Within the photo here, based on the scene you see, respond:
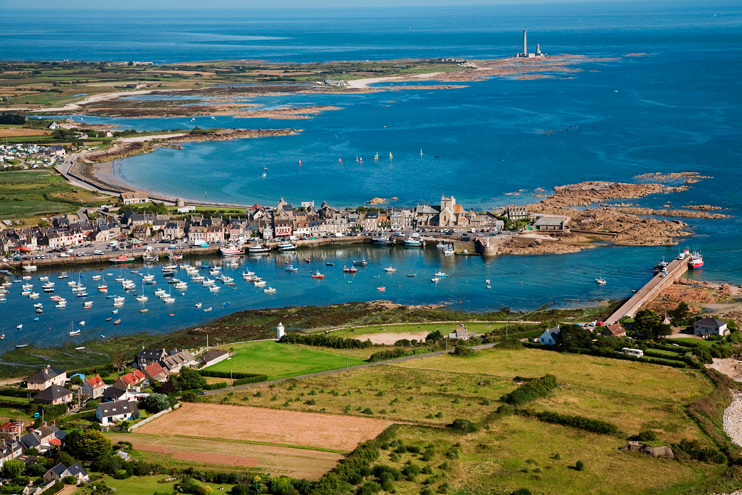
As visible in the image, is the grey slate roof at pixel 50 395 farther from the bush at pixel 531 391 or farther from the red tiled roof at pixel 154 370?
the bush at pixel 531 391

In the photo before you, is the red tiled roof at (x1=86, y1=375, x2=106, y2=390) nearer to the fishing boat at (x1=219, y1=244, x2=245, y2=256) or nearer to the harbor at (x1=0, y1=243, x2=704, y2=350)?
the harbor at (x1=0, y1=243, x2=704, y2=350)

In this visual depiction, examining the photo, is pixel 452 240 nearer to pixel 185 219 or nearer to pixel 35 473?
pixel 185 219

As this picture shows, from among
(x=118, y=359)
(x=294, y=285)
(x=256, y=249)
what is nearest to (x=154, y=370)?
(x=118, y=359)

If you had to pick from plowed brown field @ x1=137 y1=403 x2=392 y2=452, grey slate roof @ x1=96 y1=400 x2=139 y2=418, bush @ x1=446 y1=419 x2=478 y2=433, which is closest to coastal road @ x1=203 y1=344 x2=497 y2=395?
plowed brown field @ x1=137 y1=403 x2=392 y2=452

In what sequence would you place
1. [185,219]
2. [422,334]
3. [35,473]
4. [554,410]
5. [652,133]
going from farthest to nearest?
[652,133]
[185,219]
[422,334]
[554,410]
[35,473]

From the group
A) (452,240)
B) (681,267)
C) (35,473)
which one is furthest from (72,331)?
(681,267)

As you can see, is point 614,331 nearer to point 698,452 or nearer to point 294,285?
point 698,452
